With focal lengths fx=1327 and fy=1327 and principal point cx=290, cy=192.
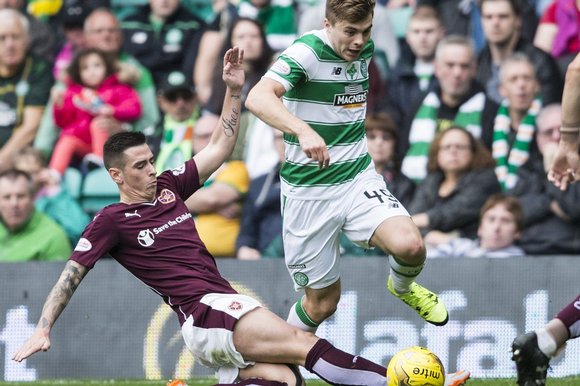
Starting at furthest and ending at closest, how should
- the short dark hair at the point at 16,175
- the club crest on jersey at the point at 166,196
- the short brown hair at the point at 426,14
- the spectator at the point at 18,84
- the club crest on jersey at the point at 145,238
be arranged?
the spectator at the point at 18,84 < the short brown hair at the point at 426,14 < the short dark hair at the point at 16,175 < the club crest on jersey at the point at 166,196 < the club crest on jersey at the point at 145,238

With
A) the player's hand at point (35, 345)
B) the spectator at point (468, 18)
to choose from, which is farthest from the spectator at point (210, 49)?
the player's hand at point (35, 345)

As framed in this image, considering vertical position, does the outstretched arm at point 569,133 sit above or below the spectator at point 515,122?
above

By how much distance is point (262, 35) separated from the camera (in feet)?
45.4

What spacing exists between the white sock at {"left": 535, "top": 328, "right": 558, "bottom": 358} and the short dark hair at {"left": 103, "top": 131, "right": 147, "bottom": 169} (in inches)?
118

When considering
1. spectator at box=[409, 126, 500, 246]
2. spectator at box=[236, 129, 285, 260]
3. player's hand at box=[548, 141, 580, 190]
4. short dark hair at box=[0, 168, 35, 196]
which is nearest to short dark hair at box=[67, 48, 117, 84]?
short dark hair at box=[0, 168, 35, 196]

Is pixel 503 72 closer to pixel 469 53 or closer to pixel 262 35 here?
pixel 469 53

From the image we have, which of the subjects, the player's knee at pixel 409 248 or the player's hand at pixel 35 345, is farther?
the player's knee at pixel 409 248

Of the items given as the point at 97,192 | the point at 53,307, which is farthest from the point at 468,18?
the point at 53,307

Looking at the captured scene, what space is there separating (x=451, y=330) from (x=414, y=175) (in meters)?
1.93

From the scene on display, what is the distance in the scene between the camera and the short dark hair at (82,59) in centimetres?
1441

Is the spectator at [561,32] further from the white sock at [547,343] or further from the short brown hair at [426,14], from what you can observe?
the white sock at [547,343]

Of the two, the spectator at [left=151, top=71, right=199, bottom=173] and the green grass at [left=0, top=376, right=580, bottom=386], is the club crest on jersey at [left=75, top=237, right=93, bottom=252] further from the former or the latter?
the spectator at [left=151, top=71, right=199, bottom=173]

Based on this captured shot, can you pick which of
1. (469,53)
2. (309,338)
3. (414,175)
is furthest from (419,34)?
(309,338)

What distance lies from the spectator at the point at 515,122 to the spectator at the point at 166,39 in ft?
12.1
